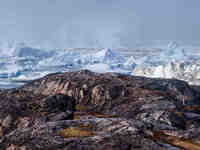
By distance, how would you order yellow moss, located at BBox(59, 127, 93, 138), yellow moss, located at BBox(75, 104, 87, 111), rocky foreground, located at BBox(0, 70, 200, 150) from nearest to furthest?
rocky foreground, located at BBox(0, 70, 200, 150), yellow moss, located at BBox(59, 127, 93, 138), yellow moss, located at BBox(75, 104, 87, 111)

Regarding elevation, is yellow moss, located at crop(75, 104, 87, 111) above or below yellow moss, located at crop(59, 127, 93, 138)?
below

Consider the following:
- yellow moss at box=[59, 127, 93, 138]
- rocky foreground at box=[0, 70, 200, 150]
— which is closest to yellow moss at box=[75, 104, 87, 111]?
rocky foreground at box=[0, 70, 200, 150]

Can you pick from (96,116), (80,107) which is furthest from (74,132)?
(80,107)

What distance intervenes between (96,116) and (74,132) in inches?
608

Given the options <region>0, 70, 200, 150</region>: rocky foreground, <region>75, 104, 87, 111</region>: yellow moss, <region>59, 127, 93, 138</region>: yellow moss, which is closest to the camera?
<region>0, 70, 200, 150</region>: rocky foreground

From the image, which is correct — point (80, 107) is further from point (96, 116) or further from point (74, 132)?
point (74, 132)

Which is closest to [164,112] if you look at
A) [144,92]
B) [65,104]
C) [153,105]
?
[153,105]

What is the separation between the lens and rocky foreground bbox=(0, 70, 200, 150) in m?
24.0

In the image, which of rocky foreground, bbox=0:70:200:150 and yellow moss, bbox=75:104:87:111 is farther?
yellow moss, bbox=75:104:87:111

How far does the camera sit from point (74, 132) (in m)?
26.1

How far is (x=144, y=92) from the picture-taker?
55.1 m

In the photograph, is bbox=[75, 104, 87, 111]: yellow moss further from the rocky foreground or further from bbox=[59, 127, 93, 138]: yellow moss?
bbox=[59, 127, 93, 138]: yellow moss

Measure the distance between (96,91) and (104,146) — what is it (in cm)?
3252

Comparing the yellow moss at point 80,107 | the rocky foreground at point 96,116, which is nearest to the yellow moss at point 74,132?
the rocky foreground at point 96,116
